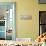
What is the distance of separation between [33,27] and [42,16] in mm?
300

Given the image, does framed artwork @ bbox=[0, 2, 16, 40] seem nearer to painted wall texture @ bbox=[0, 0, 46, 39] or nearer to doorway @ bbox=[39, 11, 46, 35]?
painted wall texture @ bbox=[0, 0, 46, 39]

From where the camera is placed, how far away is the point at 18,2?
9.35ft

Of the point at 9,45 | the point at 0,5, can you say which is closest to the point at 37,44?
the point at 9,45

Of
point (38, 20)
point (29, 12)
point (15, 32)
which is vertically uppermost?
point (29, 12)

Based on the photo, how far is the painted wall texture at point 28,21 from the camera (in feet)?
9.23

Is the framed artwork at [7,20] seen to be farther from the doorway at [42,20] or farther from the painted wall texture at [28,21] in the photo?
the doorway at [42,20]

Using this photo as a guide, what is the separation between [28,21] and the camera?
288cm

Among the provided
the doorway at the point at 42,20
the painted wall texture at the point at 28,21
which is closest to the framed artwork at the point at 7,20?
the painted wall texture at the point at 28,21

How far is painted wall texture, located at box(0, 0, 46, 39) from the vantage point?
9.23 feet

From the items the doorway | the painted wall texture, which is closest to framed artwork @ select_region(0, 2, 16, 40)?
the painted wall texture

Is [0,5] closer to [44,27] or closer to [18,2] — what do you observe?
[18,2]

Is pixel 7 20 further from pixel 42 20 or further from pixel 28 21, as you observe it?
pixel 42 20

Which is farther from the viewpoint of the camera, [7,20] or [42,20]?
[7,20]

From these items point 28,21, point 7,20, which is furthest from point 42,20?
point 7,20
